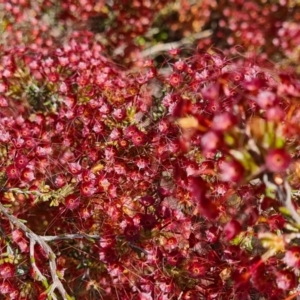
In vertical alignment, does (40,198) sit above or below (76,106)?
below

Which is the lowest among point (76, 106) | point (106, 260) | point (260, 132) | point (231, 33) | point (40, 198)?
point (231, 33)

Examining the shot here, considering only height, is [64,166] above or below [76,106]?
below

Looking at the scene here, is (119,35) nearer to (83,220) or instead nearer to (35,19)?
(35,19)

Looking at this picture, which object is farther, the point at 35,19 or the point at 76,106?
the point at 35,19

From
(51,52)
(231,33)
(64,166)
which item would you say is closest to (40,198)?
(64,166)

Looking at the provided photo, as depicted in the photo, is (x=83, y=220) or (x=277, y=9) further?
(x=277, y=9)

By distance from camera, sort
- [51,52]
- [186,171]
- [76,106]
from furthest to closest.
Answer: [51,52] < [76,106] < [186,171]

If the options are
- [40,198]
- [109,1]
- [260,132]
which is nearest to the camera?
[260,132]

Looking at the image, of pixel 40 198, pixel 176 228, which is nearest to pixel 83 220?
pixel 40 198

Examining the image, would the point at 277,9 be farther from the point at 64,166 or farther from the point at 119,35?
the point at 64,166
